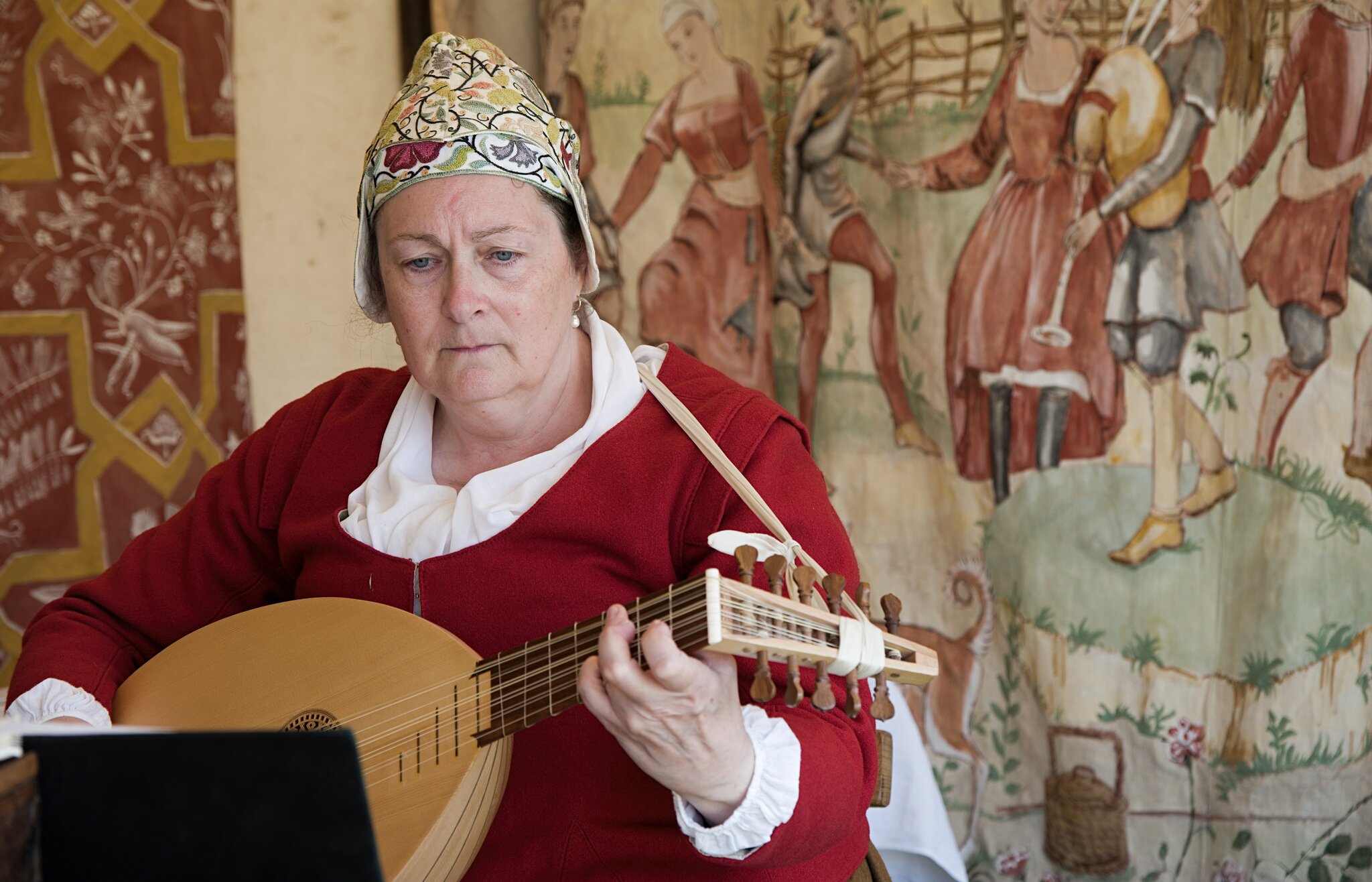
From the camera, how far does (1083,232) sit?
2.09 m

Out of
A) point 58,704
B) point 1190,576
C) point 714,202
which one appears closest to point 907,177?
point 714,202

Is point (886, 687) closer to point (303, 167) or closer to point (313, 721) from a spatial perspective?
point (313, 721)

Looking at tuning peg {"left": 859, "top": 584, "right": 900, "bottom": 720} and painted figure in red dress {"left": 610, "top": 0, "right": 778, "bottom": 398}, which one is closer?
tuning peg {"left": 859, "top": 584, "right": 900, "bottom": 720}

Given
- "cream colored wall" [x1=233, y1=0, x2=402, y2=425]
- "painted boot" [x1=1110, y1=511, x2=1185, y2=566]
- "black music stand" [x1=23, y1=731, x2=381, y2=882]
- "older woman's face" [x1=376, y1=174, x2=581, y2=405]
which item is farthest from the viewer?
"cream colored wall" [x1=233, y1=0, x2=402, y2=425]

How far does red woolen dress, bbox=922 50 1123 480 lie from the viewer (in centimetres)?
210

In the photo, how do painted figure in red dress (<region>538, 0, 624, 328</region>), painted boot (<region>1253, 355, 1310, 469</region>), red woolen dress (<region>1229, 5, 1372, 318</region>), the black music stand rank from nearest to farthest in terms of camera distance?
the black music stand → red woolen dress (<region>1229, 5, 1372, 318</region>) → painted boot (<region>1253, 355, 1310, 469</region>) → painted figure in red dress (<region>538, 0, 624, 328</region>)

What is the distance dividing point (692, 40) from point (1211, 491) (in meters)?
1.41

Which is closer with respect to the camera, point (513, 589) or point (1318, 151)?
point (513, 589)

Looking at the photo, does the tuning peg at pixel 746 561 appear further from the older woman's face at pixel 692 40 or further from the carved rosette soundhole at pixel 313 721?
the older woman's face at pixel 692 40

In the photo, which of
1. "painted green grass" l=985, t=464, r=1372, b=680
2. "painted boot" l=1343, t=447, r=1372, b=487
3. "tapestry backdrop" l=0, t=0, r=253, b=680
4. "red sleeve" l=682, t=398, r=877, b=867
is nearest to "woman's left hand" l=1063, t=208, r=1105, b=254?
"painted green grass" l=985, t=464, r=1372, b=680

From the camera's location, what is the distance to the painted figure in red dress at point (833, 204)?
2.33 meters

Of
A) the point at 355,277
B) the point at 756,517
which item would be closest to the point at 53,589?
the point at 355,277

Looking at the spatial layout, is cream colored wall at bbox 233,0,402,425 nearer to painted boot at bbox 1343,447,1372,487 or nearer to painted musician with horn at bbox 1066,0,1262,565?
painted musician with horn at bbox 1066,0,1262,565

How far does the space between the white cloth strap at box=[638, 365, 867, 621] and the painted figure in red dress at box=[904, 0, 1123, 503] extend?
3.03 feet
